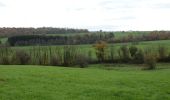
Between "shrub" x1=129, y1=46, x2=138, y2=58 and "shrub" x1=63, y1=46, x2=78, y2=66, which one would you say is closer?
"shrub" x1=63, y1=46, x2=78, y2=66

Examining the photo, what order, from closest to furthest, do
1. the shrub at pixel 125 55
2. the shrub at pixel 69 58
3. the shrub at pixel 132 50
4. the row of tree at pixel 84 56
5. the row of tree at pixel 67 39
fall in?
1. the row of tree at pixel 84 56
2. the shrub at pixel 69 58
3. the shrub at pixel 125 55
4. the shrub at pixel 132 50
5. the row of tree at pixel 67 39

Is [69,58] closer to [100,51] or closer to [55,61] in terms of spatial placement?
[55,61]

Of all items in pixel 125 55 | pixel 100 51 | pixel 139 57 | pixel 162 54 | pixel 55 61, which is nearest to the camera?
pixel 55 61

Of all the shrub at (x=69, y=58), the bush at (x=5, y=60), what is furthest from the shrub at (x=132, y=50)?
the bush at (x=5, y=60)

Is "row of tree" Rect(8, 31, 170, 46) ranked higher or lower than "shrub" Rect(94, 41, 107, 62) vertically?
higher

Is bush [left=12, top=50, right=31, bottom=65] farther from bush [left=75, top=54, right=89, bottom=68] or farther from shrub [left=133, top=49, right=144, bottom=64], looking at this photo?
shrub [left=133, top=49, right=144, bottom=64]

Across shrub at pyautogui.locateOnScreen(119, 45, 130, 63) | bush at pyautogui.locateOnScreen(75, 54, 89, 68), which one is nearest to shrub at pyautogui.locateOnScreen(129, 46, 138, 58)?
shrub at pyautogui.locateOnScreen(119, 45, 130, 63)

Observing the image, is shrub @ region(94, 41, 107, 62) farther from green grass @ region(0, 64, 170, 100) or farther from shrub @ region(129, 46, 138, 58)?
green grass @ region(0, 64, 170, 100)

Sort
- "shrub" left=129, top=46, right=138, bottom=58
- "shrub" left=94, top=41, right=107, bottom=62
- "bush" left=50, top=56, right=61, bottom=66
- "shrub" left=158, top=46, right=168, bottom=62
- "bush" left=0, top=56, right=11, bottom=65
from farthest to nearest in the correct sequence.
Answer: "shrub" left=94, top=41, right=107, bottom=62 < "shrub" left=129, top=46, right=138, bottom=58 < "shrub" left=158, top=46, right=168, bottom=62 < "bush" left=50, top=56, right=61, bottom=66 < "bush" left=0, top=56, right=11, bottom=65

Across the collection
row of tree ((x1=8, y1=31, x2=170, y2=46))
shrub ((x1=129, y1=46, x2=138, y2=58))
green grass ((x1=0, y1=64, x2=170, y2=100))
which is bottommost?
shrub ((x1=129, y1=46, x2=138, y2=58))

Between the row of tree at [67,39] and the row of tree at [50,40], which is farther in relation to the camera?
the row of tree at [67,39]

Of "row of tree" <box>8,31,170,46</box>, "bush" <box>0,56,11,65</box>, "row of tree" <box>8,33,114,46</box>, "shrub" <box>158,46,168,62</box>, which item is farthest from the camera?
"row of tree" <box>8,31,170,46</box>

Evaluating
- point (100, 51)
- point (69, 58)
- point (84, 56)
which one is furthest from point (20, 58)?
point (100, 51)

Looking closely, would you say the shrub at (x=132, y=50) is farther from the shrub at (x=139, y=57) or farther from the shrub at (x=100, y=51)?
the shrub at (x=100, y=51)
